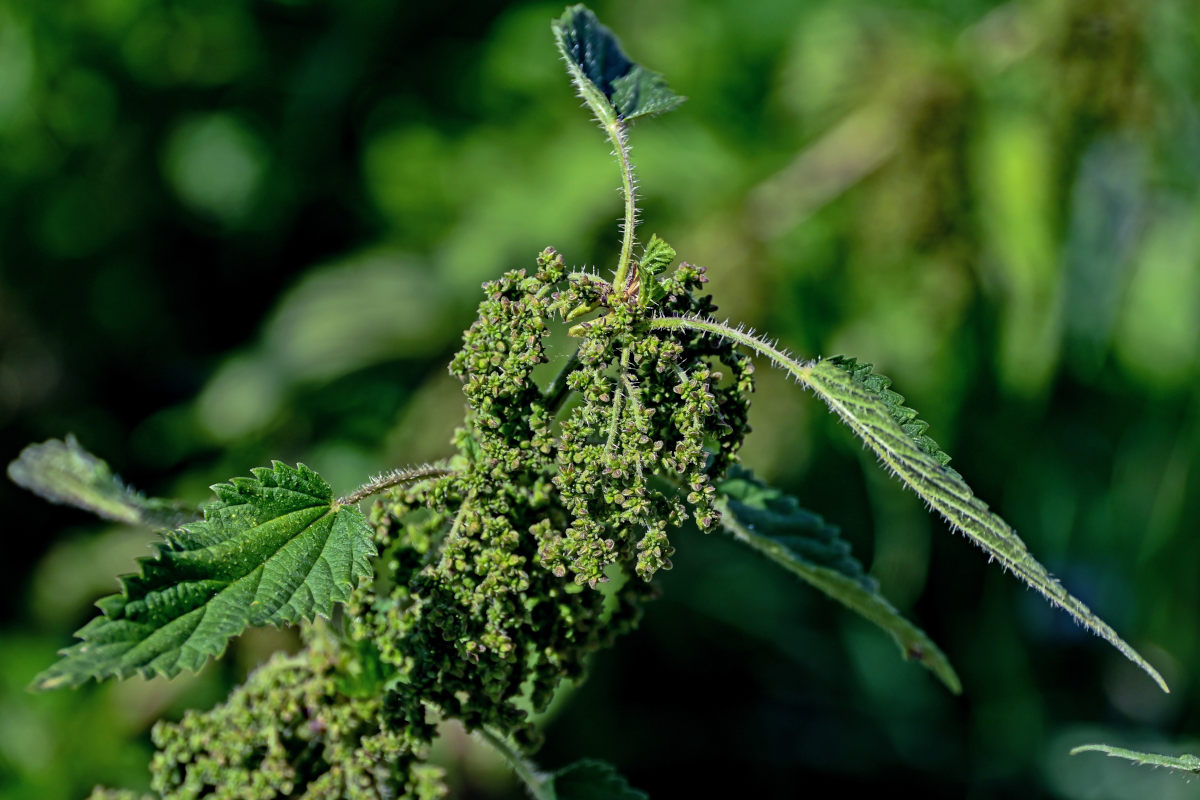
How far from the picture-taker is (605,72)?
219 cm

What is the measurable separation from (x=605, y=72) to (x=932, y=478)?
1.06m

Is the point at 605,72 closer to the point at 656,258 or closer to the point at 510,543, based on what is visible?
the point at 656,258

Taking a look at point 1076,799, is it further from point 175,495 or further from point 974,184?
point 175,495

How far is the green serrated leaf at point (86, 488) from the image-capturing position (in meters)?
2.31

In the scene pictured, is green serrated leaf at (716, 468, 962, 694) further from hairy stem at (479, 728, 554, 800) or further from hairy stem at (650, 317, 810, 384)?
hairy stem at (479, 728, 554, 800)

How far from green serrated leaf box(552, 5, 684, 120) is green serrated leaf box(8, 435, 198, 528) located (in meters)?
1.17

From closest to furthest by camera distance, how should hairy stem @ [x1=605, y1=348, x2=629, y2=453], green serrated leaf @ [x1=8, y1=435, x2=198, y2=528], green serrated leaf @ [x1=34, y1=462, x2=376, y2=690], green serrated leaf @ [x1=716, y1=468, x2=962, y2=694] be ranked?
green serrated leaf @ [x1=34, y1=462, x2=376, y2=690], hairy stem @ [x1=605, y1=348, x2=629, y2=453], green serrated leaf @ [x1=716, y1=468, x2=962, y2=694], green serrated leaf @ [x1=8, y1=435, x2=198, y2=528]

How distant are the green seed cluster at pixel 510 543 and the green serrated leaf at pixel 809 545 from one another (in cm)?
25

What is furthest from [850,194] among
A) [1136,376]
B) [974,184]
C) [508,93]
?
[508,93]

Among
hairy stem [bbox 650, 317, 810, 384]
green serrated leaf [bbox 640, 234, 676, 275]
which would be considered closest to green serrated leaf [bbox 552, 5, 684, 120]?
green serrated leaf [bbox 640, 234, 676, 275]

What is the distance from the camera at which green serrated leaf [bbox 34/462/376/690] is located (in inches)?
61.1

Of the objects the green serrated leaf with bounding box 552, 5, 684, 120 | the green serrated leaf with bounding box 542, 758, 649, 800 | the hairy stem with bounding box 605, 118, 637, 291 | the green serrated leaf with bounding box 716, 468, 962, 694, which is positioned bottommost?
the green serrated leaf with bounding box 542, 758, 649, 800

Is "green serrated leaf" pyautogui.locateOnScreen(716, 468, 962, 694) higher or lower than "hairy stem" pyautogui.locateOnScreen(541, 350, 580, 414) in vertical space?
lower

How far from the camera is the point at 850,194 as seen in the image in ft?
15.5
